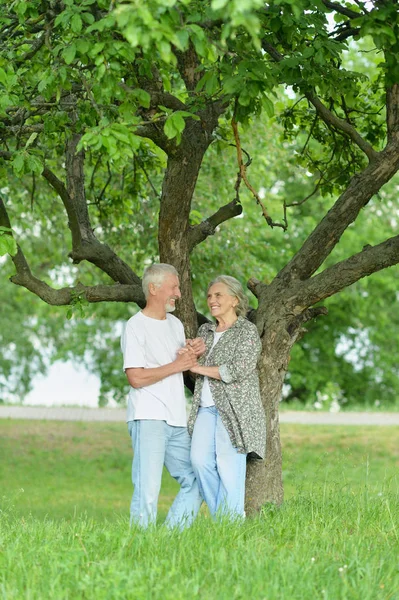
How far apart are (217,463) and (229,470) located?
9cm

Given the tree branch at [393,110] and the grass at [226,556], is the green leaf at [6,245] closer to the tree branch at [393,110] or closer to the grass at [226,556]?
the grass at [226,556]

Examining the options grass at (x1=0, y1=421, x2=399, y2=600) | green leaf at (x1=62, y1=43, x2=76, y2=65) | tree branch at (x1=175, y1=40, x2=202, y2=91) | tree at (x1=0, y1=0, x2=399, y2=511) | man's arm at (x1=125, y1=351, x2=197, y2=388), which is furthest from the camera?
tree branch at (x1=175, y1=40, x2=202, y2=91)

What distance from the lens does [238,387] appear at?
6301 millimetres

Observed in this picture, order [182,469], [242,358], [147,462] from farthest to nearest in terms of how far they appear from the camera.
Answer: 1. [182,469]
2. [242,358]
3. [147,462]

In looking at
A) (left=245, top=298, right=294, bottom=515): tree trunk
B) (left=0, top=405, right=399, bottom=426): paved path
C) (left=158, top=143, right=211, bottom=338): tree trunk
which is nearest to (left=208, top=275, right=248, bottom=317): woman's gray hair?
(left=245, top=298, right=294, bottom=515): tree trunk

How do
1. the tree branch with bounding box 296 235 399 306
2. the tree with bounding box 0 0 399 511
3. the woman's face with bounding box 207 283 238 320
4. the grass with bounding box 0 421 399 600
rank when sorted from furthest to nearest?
the tree branch with bounding box 296 235 399 306 → the woman's face with bounding box 207 283 238 320 → the tree with bounding box 0 0 399 511 → the grass with bounding box 0 421 399 600

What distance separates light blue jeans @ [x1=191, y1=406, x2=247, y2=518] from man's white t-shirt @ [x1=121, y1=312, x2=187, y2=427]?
0.57ft

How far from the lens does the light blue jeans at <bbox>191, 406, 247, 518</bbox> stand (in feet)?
20.5

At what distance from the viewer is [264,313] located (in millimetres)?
7180

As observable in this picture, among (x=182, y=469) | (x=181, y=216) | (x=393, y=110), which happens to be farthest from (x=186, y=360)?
(x=393, y=110)

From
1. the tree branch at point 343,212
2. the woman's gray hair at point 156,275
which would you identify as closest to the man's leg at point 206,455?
the woman's gray hair at point 156,275

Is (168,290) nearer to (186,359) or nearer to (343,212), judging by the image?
(186,359)

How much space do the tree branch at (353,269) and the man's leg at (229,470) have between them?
1.40 m

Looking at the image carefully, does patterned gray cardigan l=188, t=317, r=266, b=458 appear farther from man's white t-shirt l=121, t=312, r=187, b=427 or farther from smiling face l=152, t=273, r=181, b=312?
smiling face l=152, t=273, r=181, b=312
